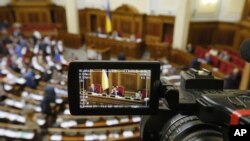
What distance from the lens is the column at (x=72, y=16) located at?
1365cm

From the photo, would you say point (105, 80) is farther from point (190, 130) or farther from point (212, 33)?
point (212, 33)

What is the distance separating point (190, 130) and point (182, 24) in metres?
10.4

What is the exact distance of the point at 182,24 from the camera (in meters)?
11.0

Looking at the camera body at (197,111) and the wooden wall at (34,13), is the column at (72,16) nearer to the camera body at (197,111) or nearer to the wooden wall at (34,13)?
the wooden wall at (34,13)

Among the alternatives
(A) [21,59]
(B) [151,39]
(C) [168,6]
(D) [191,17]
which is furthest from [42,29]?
(D) [191,17]

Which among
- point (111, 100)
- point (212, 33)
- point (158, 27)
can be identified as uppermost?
point (111, 100)

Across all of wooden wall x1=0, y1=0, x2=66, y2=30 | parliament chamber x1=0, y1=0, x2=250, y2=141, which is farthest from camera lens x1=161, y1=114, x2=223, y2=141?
wooden wall x1=0, y1=0, x2=66, y2=30

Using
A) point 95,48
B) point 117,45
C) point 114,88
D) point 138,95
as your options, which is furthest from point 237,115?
point 117,45

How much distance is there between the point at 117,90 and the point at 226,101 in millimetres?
552

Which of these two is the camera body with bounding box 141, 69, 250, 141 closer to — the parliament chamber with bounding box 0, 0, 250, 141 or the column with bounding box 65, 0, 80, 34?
the parliament chamber with bounding box 0, 0, 250, 141

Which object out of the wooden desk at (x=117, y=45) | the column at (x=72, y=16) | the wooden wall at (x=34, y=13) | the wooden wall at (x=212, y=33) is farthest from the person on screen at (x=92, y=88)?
the wooden wall at (x=34, y=13)

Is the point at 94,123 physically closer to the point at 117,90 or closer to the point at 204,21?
the point at 117,90

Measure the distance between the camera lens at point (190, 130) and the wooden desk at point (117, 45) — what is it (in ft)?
35.6

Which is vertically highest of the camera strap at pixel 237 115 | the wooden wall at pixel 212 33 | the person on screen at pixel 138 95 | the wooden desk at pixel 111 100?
the camera strap at pixel 237 115
